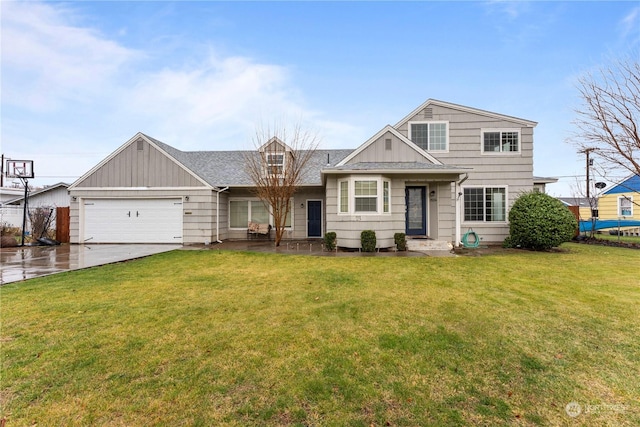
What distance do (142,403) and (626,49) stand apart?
16420 millimetres

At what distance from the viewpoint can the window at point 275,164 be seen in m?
12.8

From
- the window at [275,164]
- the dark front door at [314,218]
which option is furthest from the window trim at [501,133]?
the window at [275,164]

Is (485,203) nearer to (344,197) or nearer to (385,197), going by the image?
(385,197)

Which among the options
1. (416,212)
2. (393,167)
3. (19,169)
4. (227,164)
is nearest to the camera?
(393,167)

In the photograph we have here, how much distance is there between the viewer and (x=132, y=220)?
13500mm

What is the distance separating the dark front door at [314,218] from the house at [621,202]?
779 inches

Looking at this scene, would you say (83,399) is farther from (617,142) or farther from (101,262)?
(617,142)

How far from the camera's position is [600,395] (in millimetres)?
2459

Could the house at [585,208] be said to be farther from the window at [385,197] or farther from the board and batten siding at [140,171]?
the board and batten siding at [140,171]

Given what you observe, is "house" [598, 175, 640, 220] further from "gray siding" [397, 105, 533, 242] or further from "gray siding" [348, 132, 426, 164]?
"gray siding" [348, 132, 426, 164]

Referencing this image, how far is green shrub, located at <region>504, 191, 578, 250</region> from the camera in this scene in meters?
10.6
